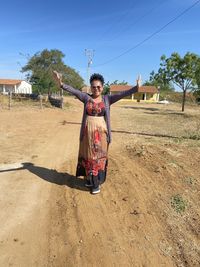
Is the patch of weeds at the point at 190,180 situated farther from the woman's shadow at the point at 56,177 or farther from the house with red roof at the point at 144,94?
the house with red roof at the point at 144,94

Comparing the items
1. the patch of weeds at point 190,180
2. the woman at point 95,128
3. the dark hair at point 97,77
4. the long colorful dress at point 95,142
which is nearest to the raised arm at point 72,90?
the woman at point 95,128

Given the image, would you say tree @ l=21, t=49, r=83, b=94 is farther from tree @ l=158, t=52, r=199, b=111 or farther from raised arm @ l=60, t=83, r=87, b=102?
raised arm @ l=60, t=83, r=87, b=102

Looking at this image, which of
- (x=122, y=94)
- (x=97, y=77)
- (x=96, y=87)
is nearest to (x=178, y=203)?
(x=122, y=94)

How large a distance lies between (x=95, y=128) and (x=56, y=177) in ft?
5.59

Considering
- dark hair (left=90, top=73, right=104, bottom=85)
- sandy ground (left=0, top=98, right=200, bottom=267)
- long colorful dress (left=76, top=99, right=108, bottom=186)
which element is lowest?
sandy ground (left=0, top=98, right=200, bottom=267)

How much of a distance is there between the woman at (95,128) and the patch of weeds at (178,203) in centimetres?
123

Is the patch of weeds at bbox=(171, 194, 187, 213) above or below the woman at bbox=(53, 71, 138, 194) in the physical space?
below

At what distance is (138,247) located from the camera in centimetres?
370

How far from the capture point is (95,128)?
4945 millimetres

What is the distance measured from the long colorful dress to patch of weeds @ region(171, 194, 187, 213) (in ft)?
4.05

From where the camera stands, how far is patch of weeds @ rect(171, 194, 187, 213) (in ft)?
15.5

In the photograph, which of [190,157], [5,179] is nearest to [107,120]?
[5,179]

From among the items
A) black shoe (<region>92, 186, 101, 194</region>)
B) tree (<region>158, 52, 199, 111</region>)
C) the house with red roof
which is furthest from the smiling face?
the house with red roof

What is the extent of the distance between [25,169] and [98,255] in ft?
11.7
